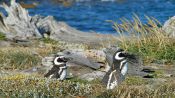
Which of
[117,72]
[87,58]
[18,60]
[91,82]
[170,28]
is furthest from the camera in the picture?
[170,28]

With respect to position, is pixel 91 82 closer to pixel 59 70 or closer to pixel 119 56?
pixel 59 70

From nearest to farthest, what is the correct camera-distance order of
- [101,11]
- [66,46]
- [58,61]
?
[58,61] < [66,46] < [101,11]

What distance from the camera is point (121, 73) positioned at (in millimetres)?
12266

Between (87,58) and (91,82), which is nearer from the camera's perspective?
(91,82)

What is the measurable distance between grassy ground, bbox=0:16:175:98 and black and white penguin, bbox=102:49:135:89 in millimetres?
227

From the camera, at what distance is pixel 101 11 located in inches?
1650

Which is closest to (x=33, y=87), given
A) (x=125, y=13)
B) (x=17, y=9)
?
(x=17, y=9)

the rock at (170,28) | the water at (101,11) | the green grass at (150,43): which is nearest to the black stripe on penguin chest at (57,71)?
the green grass at (150,43)

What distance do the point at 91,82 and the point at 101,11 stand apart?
28717 mm

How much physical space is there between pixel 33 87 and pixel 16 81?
51 centimetres

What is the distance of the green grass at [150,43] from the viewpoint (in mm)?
16219

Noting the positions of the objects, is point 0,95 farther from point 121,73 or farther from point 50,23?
point 50,23

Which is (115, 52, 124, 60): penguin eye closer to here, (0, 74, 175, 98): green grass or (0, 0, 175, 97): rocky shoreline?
(0, 0, 175, 97): rocky shoreline

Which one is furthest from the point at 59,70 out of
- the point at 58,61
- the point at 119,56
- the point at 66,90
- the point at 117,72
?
the point at 66,90
